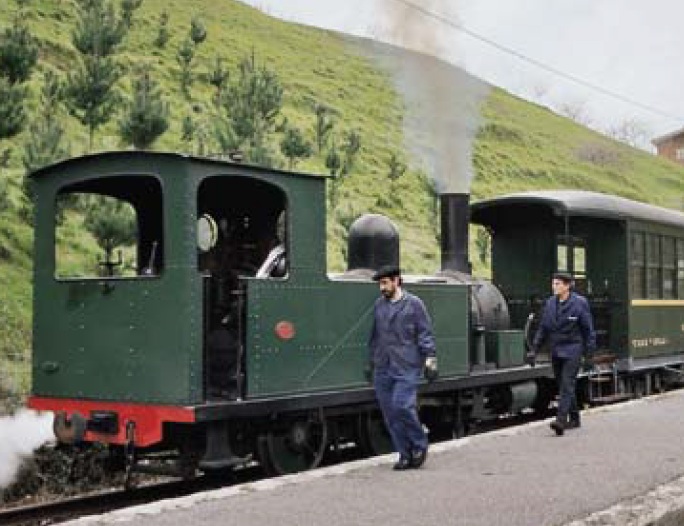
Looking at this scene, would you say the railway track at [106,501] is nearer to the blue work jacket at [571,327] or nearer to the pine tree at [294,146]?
the blue work jacket at [571,327]

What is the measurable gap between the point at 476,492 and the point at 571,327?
131 inches

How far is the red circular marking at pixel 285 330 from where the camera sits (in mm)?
7961

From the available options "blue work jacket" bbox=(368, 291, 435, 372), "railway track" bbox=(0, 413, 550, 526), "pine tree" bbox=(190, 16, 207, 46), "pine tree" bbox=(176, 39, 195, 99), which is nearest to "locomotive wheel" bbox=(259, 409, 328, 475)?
"railway track" bbox=(0, 413, 550, 526)

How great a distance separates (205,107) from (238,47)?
598 inches

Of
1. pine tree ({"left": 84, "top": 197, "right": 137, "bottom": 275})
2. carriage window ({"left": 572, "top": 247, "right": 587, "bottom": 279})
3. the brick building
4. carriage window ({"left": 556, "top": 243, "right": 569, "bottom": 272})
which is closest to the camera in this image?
carriage window ({"left": 556, "top": 243, "right": 569, "bottom": 272})

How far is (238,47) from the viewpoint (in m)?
48.8

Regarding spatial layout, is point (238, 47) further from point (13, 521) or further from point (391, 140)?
point (13, 521)

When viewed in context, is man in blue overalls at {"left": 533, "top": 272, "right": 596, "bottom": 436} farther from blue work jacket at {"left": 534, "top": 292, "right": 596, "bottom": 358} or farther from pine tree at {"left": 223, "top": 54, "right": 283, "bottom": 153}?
pine tree at {"left": 223, "top": 54, "right": 283, "bottom": 153}

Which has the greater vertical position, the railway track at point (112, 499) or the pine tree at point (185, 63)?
the pine tree at point (185, 63)

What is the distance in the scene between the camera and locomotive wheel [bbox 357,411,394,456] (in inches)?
372

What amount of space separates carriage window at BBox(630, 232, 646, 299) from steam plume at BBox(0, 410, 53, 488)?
829 cm

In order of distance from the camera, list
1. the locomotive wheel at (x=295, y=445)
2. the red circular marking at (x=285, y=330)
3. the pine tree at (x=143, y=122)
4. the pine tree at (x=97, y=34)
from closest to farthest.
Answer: the red circular marking at (x=285, y=330)
the locomotive wheel at (x=295, y=445)
the pine tree at (x=143, y=122)
the pine tree at (x=97, y=34)

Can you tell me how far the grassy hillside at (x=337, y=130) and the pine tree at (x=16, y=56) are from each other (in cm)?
181

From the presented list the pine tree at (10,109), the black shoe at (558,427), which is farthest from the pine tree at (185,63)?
the black shoe at (558,427)
